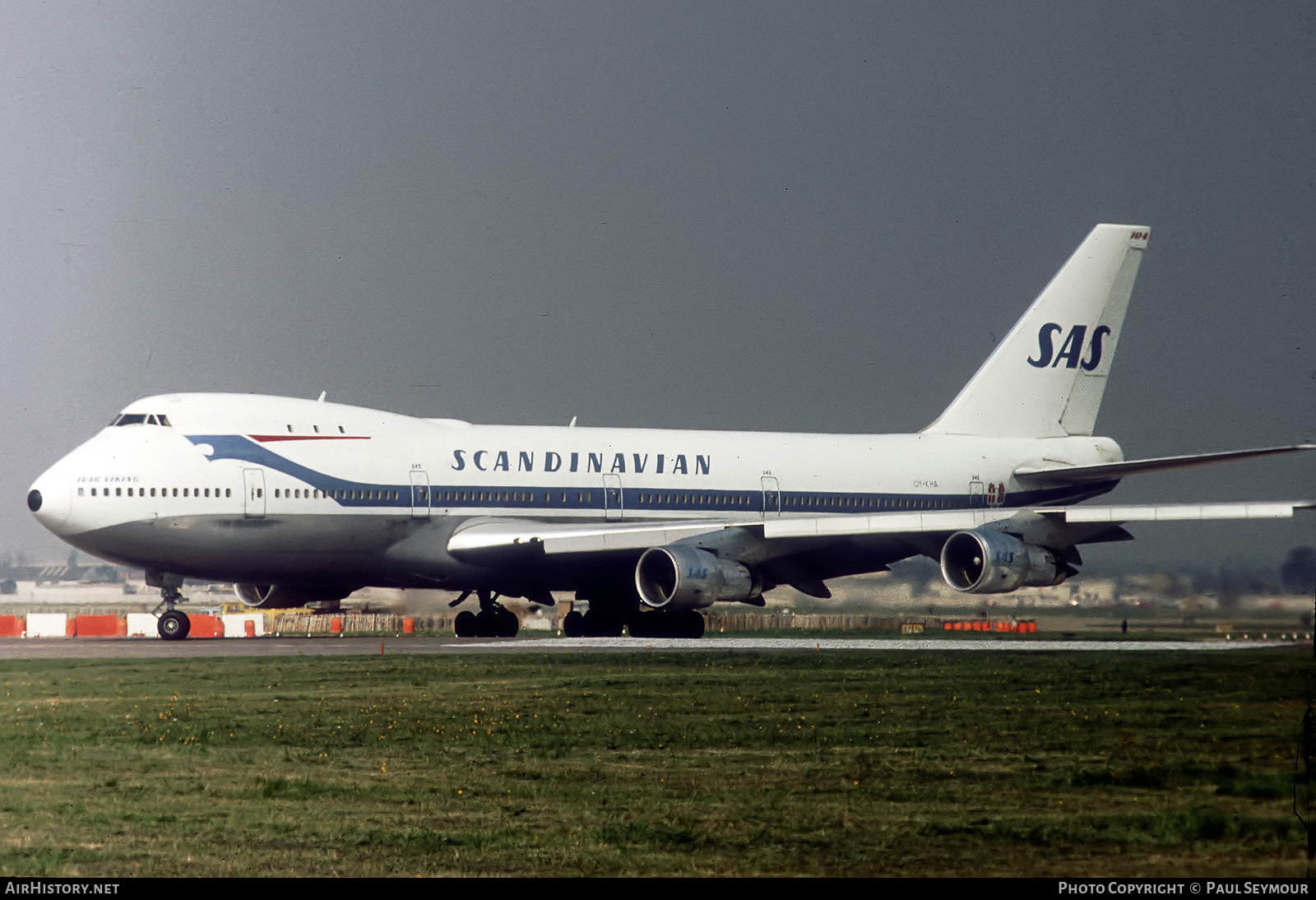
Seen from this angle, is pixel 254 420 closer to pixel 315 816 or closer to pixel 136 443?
pixel 136 443

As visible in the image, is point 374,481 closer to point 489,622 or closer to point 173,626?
point 173,626

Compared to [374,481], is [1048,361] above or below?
above

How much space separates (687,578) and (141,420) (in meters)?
12.5

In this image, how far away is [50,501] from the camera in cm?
3266

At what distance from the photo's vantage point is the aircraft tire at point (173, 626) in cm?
3512

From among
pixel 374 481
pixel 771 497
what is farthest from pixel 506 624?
pixel 771 497

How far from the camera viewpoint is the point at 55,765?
14.3 m

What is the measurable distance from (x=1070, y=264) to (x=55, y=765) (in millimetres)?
34970

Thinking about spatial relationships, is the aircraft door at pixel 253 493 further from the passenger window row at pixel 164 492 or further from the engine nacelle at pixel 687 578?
the engine nacelle at pixel 687 578

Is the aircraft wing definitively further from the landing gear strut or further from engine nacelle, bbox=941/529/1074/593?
the landing gear strut

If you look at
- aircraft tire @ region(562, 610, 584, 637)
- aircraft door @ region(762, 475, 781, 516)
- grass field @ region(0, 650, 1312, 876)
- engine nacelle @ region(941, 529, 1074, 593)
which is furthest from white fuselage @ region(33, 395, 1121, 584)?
grass field @ region(0, 650, 1312, 876)

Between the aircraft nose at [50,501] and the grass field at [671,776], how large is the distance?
445 inches

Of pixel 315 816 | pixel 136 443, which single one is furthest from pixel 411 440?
pixel 315 816

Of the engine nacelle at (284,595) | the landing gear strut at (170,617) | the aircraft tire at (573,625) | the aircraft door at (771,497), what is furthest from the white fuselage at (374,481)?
the aircraft tire at (573,625)
